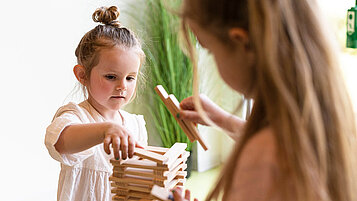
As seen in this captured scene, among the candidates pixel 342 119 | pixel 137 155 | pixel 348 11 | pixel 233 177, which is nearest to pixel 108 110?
pixel 137 155

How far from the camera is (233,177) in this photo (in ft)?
2.97

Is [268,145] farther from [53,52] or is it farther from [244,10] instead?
[53,52]

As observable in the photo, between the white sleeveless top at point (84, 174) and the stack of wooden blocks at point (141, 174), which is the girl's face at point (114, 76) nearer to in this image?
the white sleeveless top at point (84, 174)

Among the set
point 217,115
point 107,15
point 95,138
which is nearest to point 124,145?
point 95,138

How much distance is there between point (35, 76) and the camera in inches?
98.0

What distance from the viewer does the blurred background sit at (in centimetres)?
238

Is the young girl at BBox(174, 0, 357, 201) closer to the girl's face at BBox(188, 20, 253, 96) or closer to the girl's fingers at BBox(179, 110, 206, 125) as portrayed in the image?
the girl's face at BBox(188, 20, 253, 96)

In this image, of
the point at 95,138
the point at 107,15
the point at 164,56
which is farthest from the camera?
the point at 164,56

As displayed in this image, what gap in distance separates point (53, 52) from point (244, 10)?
1907 millimetres

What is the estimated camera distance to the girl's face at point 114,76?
4.98 ft

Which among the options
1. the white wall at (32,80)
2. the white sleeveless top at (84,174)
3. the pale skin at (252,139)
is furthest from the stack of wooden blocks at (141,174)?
the white wall at (32,80)

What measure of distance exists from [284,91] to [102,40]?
0.89m

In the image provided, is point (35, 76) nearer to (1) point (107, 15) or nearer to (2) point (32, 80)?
(2) point (32, 80)

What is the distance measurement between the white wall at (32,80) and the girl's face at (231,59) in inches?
68.3
